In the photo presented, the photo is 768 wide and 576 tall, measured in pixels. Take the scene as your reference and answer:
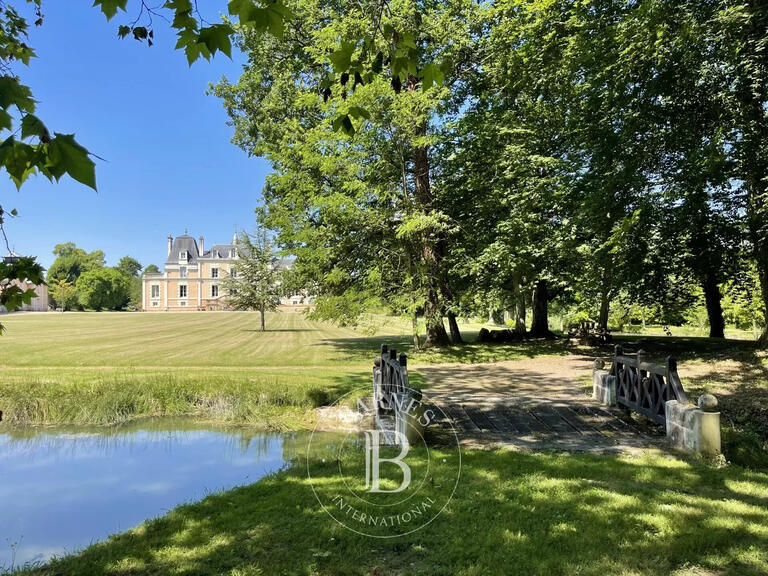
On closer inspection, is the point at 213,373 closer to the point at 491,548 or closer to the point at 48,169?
the point at 491,548

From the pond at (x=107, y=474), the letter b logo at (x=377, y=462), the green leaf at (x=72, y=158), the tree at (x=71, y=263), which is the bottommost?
the pond at (x=107, y=474)

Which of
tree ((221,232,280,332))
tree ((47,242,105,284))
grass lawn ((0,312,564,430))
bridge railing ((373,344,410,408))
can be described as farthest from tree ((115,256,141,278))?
bridge railing ((373,344,410,408))

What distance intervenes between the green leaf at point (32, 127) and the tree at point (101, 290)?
267 ft

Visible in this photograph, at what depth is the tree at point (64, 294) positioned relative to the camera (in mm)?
66250

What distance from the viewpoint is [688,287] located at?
57.3 feet

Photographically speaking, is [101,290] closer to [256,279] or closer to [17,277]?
[256,279]

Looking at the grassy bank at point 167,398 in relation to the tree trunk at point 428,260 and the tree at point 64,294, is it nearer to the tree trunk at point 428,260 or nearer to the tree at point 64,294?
the tree trunk at point 428,260

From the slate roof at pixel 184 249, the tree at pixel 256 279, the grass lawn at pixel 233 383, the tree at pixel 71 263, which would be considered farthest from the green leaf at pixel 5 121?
the tree at pixel 71 263

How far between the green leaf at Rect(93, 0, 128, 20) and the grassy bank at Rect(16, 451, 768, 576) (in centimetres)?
353

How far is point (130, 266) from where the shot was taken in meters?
112

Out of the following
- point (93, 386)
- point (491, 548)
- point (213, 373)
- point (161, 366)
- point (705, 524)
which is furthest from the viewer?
point (161, 366)

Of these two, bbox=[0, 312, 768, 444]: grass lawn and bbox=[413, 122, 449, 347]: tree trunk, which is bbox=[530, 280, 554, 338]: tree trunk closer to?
bbox=[0, 312, 768, 444]: grass lawn

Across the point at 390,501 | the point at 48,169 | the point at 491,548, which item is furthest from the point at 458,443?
the point at 48,169

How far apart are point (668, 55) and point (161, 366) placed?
15657 millimetres
